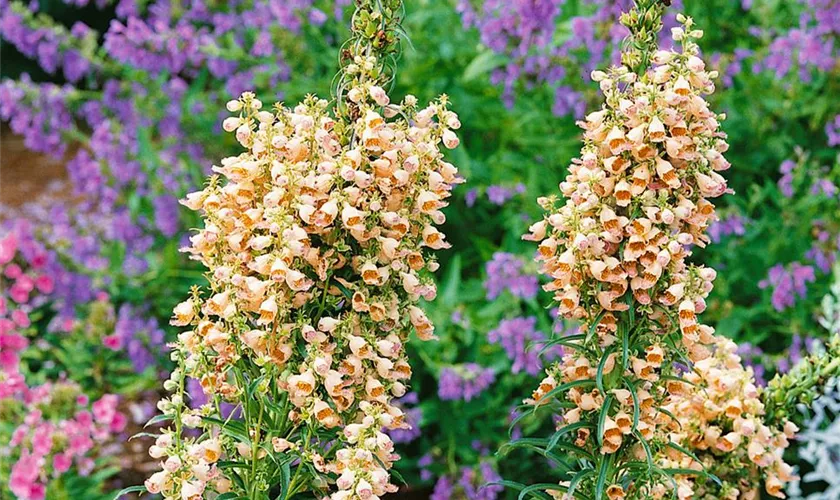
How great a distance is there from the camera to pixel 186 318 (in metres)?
1.50

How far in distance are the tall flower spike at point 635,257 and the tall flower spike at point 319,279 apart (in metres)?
0.20

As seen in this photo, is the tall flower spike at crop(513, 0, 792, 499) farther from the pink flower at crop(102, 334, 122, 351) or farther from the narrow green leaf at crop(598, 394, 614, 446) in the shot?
the pink flower at crop(102, 334, 122, 351)

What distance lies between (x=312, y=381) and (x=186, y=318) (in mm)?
212

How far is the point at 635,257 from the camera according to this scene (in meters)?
1.43

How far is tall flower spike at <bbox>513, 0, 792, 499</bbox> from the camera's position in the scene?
1.42 meters

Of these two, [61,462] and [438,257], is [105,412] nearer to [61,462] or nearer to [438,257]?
[61,462]

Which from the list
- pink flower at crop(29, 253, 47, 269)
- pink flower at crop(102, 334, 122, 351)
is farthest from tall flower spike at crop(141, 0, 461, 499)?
pink flower at crop(29, 253, 47, 269)

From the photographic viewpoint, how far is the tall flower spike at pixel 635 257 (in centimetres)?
142

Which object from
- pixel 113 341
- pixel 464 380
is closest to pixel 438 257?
pixel 464 380

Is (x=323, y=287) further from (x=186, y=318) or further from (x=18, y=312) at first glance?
(x=18, y=312)

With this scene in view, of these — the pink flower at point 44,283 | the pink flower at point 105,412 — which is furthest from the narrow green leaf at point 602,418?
the pink flower at point 44,283

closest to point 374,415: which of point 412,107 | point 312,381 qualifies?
point 312,381

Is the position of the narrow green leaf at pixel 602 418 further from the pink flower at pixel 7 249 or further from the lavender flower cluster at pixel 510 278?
the pink flower at pixel 7 249

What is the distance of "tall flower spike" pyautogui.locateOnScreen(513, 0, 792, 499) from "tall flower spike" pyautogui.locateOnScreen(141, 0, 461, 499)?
0.65ft
